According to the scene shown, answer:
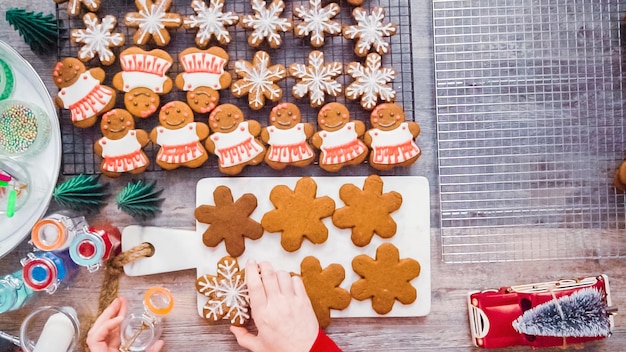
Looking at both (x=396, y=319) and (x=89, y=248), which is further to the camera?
(x=396, y=319)

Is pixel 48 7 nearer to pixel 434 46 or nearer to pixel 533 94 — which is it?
pixel 434 46

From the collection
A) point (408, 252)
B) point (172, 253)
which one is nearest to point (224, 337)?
point (172, 253)

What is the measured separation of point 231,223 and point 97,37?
58 cm

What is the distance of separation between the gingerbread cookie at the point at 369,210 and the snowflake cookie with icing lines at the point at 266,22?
0.43 metres

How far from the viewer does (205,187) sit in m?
1.52

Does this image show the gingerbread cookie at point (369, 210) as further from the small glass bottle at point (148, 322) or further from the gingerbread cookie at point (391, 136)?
the small glass bottle at point (148, 322)

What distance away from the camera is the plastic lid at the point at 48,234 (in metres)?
1.38

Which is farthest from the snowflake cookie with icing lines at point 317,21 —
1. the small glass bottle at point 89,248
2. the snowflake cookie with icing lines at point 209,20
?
the small glass bottle at point 89,248

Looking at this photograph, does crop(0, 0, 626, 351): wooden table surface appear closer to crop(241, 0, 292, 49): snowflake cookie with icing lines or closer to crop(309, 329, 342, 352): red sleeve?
crop(309, 329, 342, 352): red sleeve

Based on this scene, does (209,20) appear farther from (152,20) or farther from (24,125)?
(24,125)

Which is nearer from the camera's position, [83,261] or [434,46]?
[83,261]

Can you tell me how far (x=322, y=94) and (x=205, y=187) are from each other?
1.28ft

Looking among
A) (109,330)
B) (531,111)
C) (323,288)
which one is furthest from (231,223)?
(531,111)

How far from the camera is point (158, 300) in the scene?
1.50m
